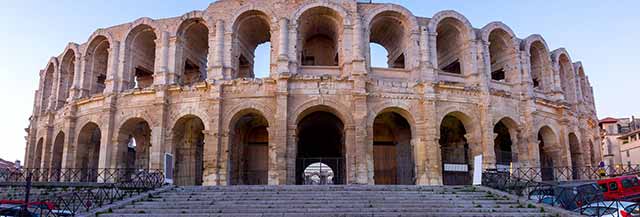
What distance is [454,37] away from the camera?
2406 centimetres

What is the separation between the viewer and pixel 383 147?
81.7 feet

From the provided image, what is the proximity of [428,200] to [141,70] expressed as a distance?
704 inches

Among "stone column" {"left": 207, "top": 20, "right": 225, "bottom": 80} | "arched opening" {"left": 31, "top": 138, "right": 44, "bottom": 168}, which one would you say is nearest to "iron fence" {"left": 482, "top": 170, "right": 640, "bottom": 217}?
"stone column" {"left": 207, "top": 20, "right": 225, "bottom": 80}

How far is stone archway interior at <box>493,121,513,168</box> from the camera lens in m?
25.2

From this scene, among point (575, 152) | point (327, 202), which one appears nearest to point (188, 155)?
point (327, 202)

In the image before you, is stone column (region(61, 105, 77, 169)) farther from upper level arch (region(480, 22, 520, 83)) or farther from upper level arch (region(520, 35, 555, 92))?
upper level arch (region(520, 35, 555, 92))

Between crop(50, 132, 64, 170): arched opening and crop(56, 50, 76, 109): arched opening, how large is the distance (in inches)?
70.7

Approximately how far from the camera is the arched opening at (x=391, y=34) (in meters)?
22.6

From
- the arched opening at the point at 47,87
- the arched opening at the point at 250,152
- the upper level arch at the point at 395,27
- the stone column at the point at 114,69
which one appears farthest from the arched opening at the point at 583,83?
the arched opening at the point at 47,87

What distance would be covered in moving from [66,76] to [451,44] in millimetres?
20818

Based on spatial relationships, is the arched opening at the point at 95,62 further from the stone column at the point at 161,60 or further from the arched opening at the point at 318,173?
the arched opening at the point at 318,173

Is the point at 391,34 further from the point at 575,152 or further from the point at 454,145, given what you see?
the point at 575,152

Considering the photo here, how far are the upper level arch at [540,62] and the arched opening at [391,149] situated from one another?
7.23 m

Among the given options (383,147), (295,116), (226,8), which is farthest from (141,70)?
(383,147)
